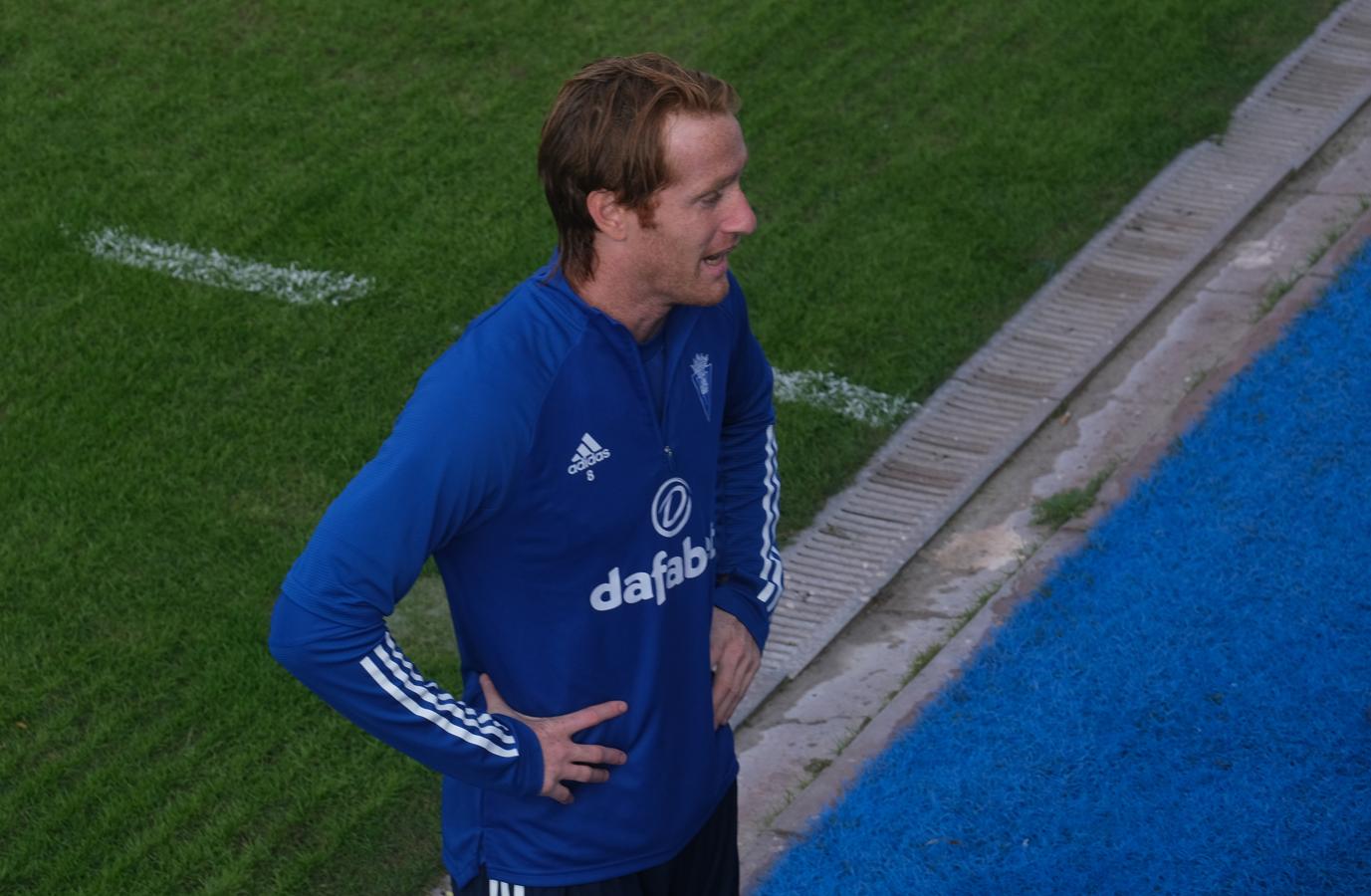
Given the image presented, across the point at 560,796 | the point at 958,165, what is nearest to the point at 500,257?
the point at 958,165

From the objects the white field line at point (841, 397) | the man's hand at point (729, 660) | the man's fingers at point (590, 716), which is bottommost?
the white field line at point (841, 397)

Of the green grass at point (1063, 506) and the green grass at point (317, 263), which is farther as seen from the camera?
the green grass at point (1063, 506)

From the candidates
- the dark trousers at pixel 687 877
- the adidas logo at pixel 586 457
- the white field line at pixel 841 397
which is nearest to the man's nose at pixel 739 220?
the adidas logo at pixel 586 457

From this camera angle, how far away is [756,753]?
495cm

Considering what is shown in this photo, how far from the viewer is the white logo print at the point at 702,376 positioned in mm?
2941

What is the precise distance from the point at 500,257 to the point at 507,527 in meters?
4.28

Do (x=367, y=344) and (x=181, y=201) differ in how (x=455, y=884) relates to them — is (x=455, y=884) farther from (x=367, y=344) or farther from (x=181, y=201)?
(x=181, y=201)

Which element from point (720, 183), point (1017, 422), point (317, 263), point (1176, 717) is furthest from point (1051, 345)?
point (720, 183)

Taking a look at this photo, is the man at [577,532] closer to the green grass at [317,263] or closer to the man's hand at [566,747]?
the man's hand at [566,747]

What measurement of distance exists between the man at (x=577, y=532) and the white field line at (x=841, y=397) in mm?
3098

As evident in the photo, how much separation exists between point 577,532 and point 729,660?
1.87 ft

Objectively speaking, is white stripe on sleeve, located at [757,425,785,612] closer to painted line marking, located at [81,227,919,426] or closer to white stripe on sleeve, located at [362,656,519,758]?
white stripe on sleeve, located at [362,656,519,758]

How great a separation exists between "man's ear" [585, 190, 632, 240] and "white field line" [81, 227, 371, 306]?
413 cm

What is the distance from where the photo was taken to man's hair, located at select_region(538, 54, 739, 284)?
262cm
